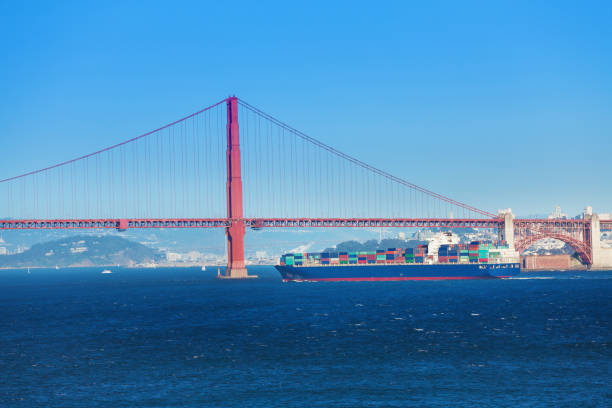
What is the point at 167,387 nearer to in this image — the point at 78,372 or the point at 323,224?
the point at 78,372

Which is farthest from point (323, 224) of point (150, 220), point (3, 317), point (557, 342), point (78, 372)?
point (78, 372)

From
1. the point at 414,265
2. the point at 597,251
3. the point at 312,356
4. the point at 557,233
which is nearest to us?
the point at 312,356

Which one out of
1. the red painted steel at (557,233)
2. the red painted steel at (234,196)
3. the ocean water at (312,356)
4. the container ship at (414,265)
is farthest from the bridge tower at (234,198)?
the red painted steel at (557,233)

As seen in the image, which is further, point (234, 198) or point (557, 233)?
point (557, 233)

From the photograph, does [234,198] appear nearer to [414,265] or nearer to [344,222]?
[344,222]

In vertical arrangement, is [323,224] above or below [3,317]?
above

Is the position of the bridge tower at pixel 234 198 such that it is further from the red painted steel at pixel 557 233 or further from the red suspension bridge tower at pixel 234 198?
the red painted steel at pixel 557 233

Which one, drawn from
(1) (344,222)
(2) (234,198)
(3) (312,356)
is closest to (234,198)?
(2) (234,198)
